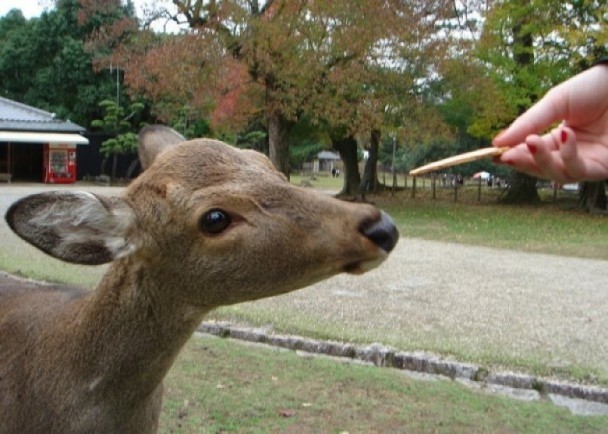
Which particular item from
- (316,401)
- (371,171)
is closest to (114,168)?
(371,171)

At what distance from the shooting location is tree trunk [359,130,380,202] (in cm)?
3216

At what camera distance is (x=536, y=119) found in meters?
2.90

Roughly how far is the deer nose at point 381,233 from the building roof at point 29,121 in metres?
37.5

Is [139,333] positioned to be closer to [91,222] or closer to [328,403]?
[91,222]

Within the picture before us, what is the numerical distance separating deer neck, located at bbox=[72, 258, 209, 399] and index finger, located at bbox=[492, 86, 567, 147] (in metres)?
1.28

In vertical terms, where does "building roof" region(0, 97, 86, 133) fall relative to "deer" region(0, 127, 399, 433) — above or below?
above

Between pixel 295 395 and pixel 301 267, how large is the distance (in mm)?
3289

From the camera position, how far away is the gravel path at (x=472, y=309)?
7125mm

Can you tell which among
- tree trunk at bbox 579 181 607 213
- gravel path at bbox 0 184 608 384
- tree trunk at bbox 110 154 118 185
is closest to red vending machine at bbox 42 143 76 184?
tree trunk at bbox 110 154 118 185

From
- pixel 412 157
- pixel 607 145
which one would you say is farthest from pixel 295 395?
pixel 412 157

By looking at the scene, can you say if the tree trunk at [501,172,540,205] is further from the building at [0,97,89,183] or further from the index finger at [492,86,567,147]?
the index finger at [492,86,567,147]

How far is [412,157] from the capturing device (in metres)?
51.5

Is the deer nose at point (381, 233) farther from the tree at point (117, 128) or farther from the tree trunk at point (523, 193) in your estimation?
the tree at point (117, 128)

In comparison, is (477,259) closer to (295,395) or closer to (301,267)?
(295,395)
